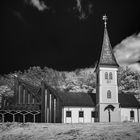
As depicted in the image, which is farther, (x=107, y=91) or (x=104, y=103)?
(x=107, y=91)

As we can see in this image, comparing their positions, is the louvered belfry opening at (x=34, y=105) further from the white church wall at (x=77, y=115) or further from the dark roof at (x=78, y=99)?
the dark roof at (x=78, y=99)

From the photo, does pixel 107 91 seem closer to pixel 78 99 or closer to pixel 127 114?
pixel 78 99

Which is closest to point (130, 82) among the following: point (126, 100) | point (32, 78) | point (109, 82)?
point (126, 100)

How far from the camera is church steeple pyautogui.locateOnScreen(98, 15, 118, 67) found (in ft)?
190

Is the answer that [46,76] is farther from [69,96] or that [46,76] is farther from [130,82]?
[69,96]

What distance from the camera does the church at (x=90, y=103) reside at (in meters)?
55.6

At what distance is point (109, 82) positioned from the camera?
185 feet

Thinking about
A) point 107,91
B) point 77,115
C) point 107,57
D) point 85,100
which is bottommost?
point 77,115

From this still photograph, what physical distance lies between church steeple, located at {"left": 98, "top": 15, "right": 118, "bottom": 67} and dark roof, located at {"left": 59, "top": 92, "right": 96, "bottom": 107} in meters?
7.72

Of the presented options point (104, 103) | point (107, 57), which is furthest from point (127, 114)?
point (107, 57)

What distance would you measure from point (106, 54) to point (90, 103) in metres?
10.2

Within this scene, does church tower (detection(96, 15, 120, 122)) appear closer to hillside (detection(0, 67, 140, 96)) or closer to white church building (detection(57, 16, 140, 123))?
white church building (detection(57, 16, 140, 123))

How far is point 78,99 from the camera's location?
59281 millimetres

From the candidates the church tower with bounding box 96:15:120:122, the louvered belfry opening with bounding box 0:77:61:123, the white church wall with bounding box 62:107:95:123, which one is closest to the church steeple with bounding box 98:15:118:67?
the church tower with bounding box 96:15:120:122
